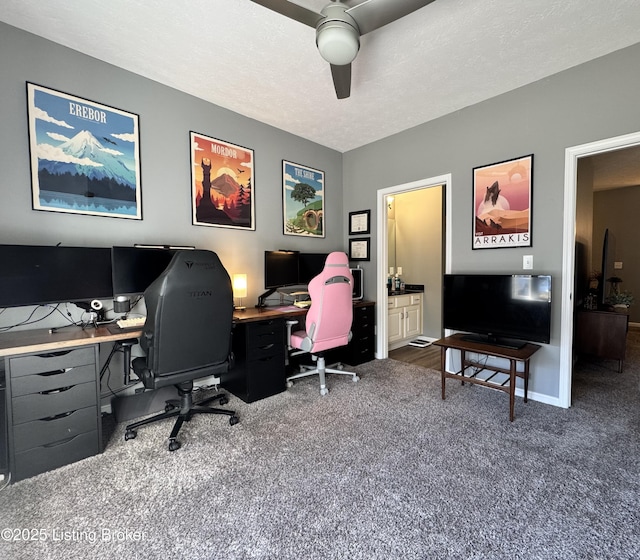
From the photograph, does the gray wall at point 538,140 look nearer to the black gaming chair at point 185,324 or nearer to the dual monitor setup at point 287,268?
the dual monitor setup at point 287,268

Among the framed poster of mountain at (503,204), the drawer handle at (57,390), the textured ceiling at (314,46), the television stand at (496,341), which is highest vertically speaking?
the textured ceiling at (314,46)

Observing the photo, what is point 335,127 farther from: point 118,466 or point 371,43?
point 118,466

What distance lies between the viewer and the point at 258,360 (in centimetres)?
272

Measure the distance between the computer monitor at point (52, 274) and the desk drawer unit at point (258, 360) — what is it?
3.64 ft

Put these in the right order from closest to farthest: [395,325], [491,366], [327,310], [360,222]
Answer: [327,310]
[491,366]
[360,222]
[395,325]

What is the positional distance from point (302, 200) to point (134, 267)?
2175 mm

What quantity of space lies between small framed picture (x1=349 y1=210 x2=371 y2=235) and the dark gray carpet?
96.4 inches

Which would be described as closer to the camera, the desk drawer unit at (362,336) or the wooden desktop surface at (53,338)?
the wooden desktop surface at (53,338)

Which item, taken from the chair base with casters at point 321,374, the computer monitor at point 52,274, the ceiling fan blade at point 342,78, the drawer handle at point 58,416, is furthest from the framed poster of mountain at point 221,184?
the drawer handle at point 58,416

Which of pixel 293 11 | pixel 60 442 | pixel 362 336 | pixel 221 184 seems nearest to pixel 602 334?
pixel 362 336

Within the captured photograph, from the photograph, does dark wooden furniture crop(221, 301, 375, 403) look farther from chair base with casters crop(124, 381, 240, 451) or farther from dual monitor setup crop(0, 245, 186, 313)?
dual monitor setup crop(0, 245, 186, 313)

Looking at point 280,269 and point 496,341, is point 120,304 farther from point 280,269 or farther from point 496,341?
point 496,341

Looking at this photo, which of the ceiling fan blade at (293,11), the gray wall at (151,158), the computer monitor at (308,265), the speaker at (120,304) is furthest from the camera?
the computer monitor at (308,265)

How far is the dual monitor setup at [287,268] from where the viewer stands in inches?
130
